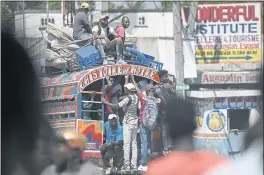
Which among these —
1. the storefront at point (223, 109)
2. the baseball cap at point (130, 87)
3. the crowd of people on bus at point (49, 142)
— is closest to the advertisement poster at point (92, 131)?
the baseball cap at point (130, 87)

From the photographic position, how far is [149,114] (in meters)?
12.5

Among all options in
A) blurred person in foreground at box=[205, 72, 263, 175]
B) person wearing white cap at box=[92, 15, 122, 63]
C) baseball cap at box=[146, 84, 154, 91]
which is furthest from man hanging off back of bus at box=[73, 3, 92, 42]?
blurred person in foreground at box=[205, 72, 263, 175]

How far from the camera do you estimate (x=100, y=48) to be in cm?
1313

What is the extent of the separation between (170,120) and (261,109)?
1389 mm

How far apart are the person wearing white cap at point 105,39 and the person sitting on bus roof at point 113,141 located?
1.27 m

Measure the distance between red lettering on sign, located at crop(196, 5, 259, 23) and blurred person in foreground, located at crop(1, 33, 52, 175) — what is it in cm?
Result: 1625

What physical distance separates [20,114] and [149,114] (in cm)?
975

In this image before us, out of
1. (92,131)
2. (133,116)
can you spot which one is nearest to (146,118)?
(133,116)

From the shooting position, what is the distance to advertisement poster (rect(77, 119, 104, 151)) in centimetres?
1262

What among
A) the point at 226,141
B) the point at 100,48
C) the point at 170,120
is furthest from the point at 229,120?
the point at 170,120

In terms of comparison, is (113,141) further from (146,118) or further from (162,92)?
(162,92)

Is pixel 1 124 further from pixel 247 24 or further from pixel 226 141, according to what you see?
pixel 247 24

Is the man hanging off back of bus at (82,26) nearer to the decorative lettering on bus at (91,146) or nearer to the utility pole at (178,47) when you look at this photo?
the decorative lettering on bus at (91,146)

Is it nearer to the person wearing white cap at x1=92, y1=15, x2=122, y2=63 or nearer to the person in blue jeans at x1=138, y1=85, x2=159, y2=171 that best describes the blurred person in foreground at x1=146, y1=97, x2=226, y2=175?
the person in blue jeans at x1=138, y1=85, x2=159, y2=171
